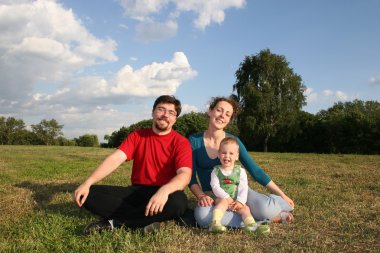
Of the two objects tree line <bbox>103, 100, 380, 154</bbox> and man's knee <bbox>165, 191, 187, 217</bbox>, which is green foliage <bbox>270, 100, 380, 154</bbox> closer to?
tree line <bbox>103, 100, 380, 154</bbox>

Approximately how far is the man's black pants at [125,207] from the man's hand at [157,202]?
0.34 meters

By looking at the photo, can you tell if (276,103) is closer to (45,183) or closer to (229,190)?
(45,183)

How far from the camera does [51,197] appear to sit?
739 centimetres

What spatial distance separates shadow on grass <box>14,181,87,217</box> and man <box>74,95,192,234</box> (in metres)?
1.23

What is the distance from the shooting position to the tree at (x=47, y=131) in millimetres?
90188

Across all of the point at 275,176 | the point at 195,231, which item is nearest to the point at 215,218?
the point at 195,231

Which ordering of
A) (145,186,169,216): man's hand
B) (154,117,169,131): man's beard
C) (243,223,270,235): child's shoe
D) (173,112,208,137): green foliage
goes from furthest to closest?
(173,112,208,137): green foliage < (154,117,169,131): man's beard < (243,223,270,235): child's shoe < (145,186,169,216): man's hand

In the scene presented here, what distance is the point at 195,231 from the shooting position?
486 centimetres

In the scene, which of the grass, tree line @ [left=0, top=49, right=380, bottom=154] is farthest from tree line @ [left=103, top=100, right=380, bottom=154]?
the grass

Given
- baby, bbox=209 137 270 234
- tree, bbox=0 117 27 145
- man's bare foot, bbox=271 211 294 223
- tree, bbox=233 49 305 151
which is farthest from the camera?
tree, bbox=0 117 27 145

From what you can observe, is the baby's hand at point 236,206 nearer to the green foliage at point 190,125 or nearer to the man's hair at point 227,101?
the man's hair at point 227,101

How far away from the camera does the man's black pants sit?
15.7ft

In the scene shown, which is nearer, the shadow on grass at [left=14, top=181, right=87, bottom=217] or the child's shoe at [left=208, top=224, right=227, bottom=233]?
the child's shoe at [left=208, top=224, right=227, bottom=233]

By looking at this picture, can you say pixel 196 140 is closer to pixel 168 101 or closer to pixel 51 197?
pixel 168 101
